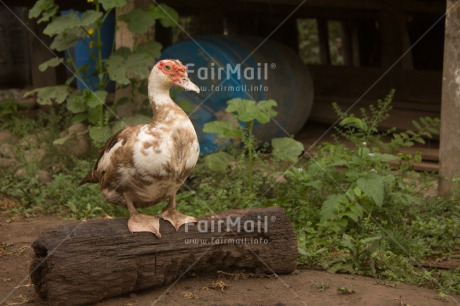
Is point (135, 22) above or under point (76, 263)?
above

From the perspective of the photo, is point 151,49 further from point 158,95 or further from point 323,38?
point 323,38

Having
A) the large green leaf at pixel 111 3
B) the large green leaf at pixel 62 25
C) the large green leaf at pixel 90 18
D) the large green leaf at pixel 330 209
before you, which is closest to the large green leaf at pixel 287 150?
the large green leaf at pixel 330 209

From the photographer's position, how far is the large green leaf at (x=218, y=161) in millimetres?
6051

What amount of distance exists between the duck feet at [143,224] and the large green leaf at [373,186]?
1.77 meters

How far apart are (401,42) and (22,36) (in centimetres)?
748

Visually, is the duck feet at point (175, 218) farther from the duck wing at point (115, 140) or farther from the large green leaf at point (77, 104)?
the large green leaf at point (77, 104)

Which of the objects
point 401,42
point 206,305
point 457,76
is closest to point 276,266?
point 206,305

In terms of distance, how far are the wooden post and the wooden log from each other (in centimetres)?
240

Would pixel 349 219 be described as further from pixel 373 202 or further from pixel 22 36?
pixel 22 36

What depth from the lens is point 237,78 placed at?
8.13 metres

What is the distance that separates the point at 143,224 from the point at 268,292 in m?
0.85

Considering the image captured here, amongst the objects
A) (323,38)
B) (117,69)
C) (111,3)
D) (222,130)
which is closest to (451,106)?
(222,130)

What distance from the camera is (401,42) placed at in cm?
1014

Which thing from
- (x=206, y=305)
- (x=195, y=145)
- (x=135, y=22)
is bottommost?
(x=206, y=305)
